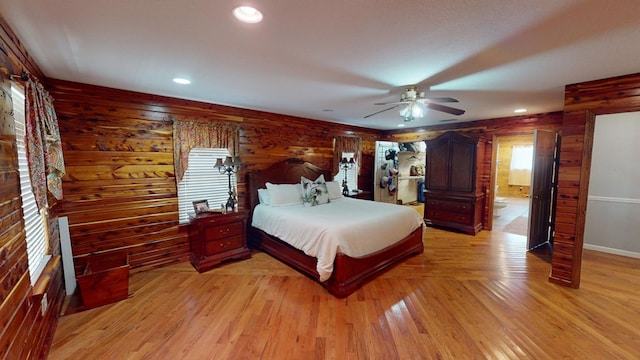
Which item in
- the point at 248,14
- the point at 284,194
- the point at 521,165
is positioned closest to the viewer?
the point at 248,14

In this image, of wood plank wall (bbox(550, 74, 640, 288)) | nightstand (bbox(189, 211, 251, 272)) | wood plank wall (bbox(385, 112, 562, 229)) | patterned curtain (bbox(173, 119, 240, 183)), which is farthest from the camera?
wood plank wall (bbox(385, 112, 562, 229))

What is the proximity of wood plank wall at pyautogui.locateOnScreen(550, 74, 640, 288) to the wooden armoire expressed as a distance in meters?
1.88

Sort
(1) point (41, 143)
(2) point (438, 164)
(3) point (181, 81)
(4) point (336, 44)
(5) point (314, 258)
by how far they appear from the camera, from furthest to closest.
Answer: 1. (2) point (438, 164)
2. (5) point (314, 258)
3. (3) point (181, 81)
4. (1) point (41, 143)
5. (4) point (336, 44)

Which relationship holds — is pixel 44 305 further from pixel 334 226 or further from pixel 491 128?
pixel 491 128

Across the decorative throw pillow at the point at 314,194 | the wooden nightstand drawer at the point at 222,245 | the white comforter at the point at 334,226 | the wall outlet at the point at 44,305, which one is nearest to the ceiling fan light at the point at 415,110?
the white comforter at the point at 334,226

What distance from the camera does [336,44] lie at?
185cm

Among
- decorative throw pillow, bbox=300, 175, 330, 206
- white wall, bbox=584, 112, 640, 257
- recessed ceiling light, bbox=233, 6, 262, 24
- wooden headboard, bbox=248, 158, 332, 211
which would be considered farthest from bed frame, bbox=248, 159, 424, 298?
white wall, bbox=584, 112, 640, 257

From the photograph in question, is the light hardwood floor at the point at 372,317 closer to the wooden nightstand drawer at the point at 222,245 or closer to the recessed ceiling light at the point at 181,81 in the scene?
the wooden nightstand drawer at the point at 222,245

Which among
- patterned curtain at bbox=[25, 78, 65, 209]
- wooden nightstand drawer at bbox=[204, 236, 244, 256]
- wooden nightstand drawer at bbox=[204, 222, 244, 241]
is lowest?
wooden nightstand drawer at bbox=[204, 236, 244, 256]

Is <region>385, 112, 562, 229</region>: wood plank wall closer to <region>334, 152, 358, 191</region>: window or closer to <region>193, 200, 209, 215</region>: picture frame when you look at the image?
<region>334, 152, 358, 191</region>: window

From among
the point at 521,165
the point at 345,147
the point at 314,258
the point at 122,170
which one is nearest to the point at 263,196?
the point at 314,258

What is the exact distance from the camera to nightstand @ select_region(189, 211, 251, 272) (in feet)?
10.9

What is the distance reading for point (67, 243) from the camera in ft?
8.95

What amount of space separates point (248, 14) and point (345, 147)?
444 centimetres
